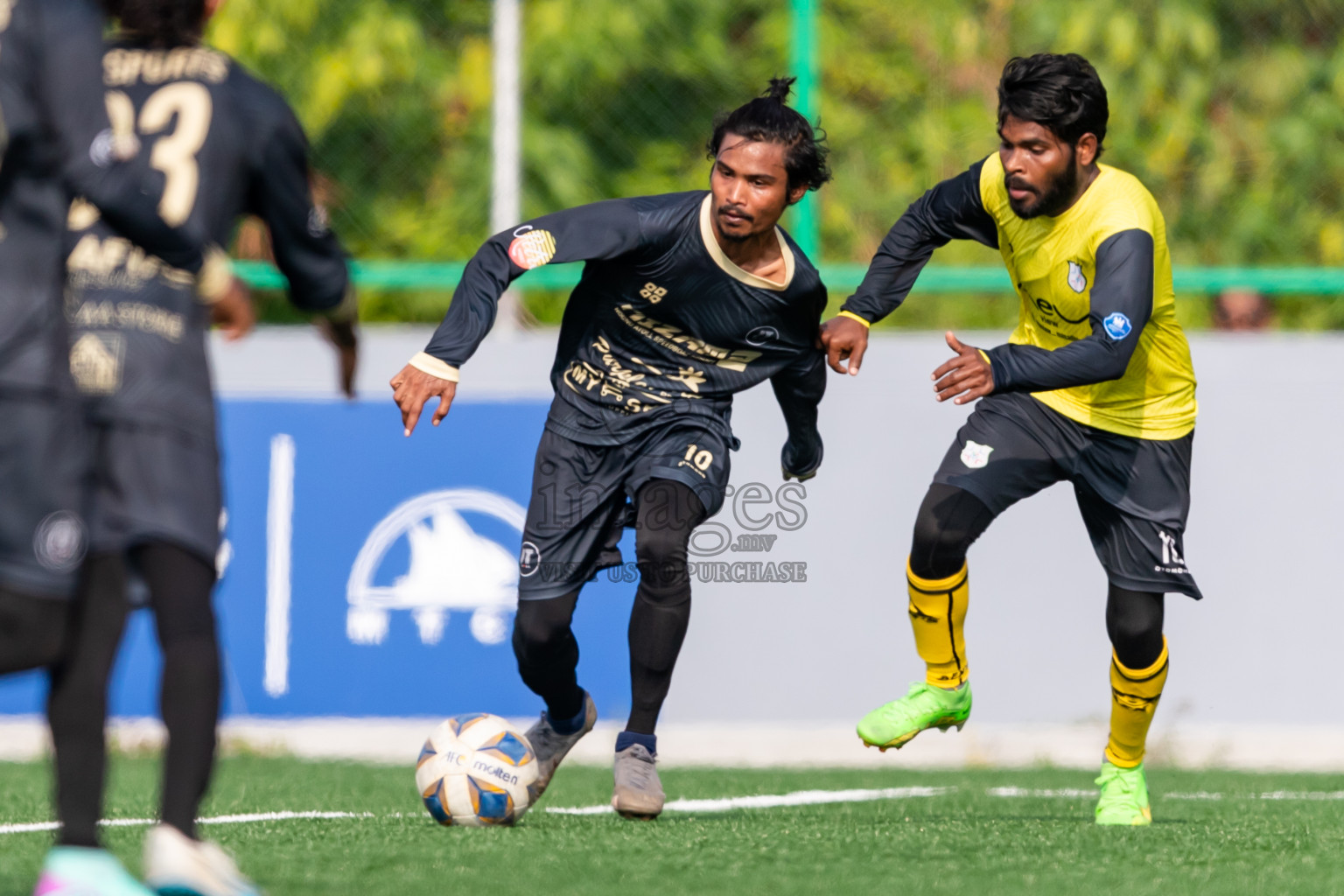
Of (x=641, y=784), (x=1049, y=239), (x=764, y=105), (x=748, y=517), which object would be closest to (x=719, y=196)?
(x=764, y=105)

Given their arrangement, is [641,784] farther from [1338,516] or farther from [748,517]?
[1338,516]

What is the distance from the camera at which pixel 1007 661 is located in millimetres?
8023

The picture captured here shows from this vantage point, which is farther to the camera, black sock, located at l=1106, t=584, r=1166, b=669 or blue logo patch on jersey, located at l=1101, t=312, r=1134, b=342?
black sock, located at l=1106, t=584, r=1166, b=669

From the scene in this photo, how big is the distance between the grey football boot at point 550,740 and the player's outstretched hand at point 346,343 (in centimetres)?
189

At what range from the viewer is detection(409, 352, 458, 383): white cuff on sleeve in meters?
4.67

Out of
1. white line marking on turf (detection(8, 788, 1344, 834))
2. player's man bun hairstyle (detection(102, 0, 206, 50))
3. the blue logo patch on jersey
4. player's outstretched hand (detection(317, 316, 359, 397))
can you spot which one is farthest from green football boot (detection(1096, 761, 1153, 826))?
player's man bun hairstyle (detection(102, 0, 206, 50))

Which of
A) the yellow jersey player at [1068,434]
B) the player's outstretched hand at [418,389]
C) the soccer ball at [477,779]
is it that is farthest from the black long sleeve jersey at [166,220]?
the yellow jersey player at [1068,434]

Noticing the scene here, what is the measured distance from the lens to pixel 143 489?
3111 millimetres

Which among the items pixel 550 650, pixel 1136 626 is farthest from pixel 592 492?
pixel 1136 626

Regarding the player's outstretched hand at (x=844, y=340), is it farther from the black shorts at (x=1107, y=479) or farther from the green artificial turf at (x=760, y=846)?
the green artificial turf at (x=760, y=846)

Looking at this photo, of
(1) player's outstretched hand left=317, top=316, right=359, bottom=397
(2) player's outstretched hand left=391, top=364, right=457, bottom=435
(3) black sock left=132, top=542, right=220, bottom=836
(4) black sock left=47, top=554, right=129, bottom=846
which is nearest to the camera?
(4) black sock left=47, top=554, right=129, bottom=846

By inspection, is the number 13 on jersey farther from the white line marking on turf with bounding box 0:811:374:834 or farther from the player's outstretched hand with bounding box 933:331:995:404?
the player's outstretched hand with bounding box 933:331:995:404

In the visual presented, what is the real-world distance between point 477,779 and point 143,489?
198 cm

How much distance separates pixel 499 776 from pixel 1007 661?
371cm
